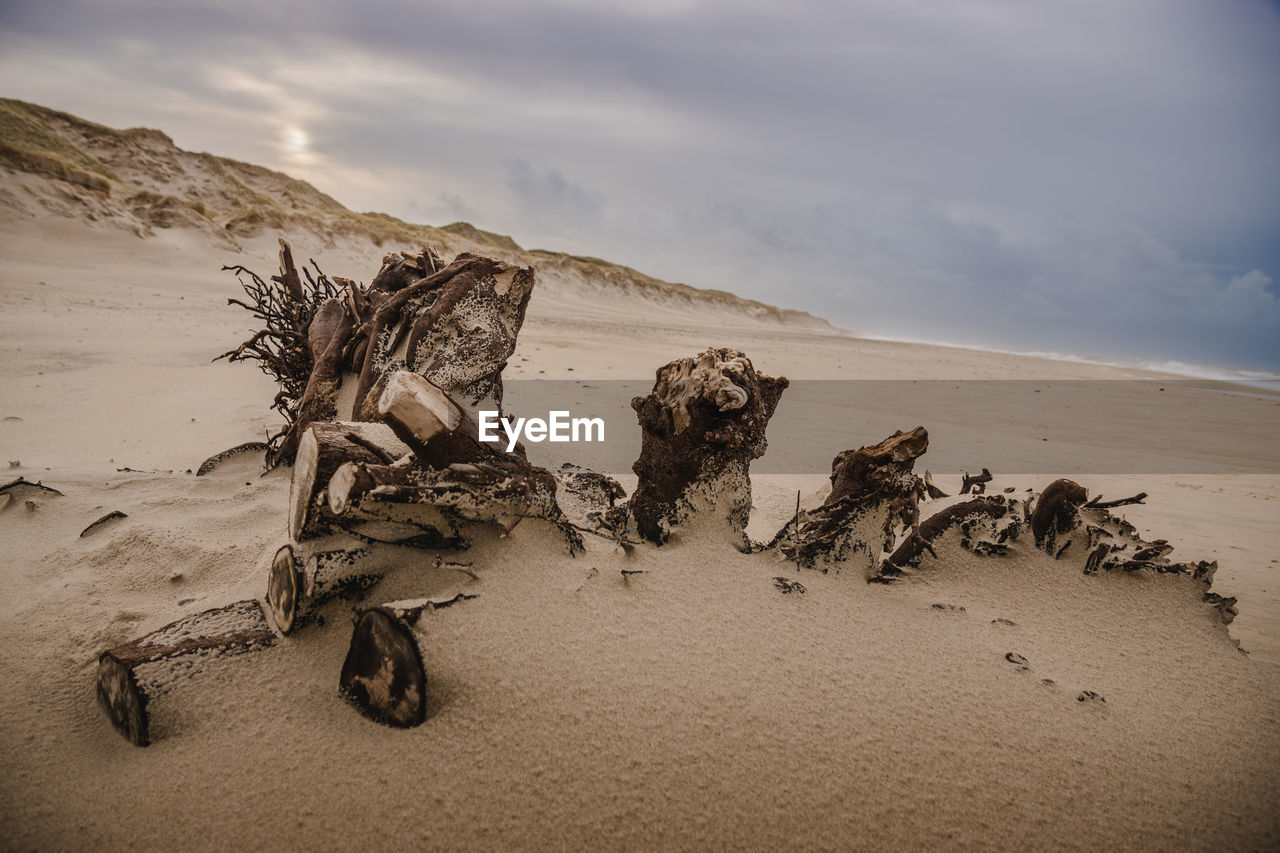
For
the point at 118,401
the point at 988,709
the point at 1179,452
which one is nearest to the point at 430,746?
the point at 988,709

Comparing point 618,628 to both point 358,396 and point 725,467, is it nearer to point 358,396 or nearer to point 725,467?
point 725,467

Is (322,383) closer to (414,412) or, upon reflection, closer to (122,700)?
(414,412)

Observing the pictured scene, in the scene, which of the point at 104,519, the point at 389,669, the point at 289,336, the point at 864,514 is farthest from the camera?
the point at 289,336

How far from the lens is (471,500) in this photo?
1539mm

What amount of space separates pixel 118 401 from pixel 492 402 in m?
3.70

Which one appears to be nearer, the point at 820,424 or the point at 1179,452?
the point at 1179,452

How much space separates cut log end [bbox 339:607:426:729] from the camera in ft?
3.98

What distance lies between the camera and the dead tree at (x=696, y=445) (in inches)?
65.6

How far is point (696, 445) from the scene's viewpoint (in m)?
1.72

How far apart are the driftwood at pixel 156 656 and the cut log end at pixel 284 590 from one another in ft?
0.12

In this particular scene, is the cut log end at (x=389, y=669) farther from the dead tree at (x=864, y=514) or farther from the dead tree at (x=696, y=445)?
the dead tree at (x=864, y=514)

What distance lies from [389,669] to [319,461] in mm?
576

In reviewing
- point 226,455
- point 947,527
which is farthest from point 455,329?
point 947,527

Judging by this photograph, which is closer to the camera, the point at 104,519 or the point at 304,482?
the point at 304,482
